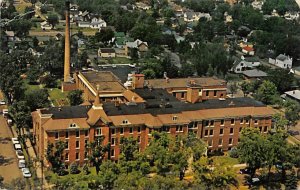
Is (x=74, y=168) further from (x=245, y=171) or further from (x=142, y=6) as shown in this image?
(x=142, y=6)

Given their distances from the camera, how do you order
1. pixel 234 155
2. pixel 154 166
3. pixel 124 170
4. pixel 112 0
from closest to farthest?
pixel 124 170 → pixel 154 166 → pixel 234 155 → pixel 112 0

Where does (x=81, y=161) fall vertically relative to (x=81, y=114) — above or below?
below

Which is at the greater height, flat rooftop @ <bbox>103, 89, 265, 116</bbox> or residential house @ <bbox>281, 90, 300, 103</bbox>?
flat rooftop @ <bbox>103, 89, 265, 116</bbox>

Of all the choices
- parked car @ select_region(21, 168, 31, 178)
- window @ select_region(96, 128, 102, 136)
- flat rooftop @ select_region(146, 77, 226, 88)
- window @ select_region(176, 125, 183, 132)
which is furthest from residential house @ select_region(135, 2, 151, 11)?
parked car @ select_region(21, 168, 31, 178)

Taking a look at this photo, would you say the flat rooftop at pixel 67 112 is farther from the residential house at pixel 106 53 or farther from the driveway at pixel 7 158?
the residential house at pixel 106 53

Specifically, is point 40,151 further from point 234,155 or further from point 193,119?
point 234,155

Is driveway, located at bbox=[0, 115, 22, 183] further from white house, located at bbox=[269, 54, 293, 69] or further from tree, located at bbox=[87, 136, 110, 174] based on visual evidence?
white house, located at bbox=[269, 54, 293, 69]

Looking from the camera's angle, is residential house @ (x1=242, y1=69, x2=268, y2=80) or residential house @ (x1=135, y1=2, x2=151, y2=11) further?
residential house @ (x1=135, y1=2, x2=151, y2=11)

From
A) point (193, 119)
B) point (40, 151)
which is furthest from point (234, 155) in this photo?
point (40, 151)
